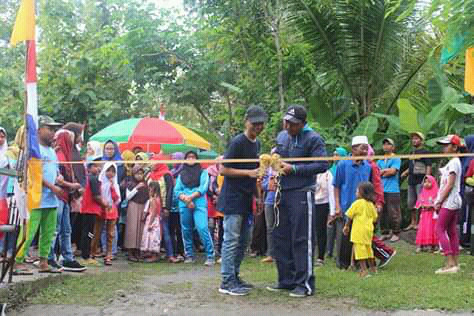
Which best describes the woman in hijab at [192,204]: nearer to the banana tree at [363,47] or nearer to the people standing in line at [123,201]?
the people standing in line at [123,201]

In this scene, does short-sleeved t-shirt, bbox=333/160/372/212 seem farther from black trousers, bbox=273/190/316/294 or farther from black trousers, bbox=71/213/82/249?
black trousers, bbox=71/213/82/249

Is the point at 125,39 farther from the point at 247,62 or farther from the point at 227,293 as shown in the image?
the point at 227,293

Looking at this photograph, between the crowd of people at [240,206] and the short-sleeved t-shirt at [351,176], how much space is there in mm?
14

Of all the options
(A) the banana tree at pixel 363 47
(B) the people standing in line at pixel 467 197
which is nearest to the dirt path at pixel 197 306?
(B) the people standing in line at pixel 467 197

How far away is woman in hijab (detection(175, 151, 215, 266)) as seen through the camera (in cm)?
898

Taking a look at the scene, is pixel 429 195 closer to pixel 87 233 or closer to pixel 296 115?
pixel 296 115

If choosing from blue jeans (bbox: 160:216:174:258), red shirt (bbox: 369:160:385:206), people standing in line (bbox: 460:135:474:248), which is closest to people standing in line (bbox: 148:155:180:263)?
blue jeans (bbox: 160:216:174:258)

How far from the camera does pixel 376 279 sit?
6957 mm

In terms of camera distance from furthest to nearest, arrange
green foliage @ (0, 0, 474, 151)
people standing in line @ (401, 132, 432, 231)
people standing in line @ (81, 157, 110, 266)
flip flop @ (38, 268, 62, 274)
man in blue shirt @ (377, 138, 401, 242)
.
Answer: green foliage @ (0, 0, 474, 151) → people standing in line @ (401, 132, 432, 231) → man in blue shirt @ (377, 138, 401, 242) → people standing in line @ (81, 157, 110, 266) → flip flop @ (38, 268, 62, 274)

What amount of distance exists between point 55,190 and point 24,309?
1.67 m

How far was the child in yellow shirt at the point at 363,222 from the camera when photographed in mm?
7355

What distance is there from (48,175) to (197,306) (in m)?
2.41

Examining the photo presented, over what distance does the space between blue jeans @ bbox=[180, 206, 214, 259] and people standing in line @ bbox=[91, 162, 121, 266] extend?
1033 millimetres

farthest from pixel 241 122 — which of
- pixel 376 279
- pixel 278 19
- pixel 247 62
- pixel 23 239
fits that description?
pixel 23 239
